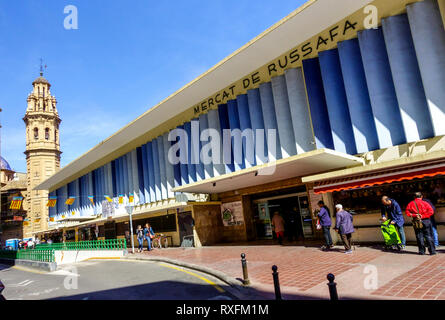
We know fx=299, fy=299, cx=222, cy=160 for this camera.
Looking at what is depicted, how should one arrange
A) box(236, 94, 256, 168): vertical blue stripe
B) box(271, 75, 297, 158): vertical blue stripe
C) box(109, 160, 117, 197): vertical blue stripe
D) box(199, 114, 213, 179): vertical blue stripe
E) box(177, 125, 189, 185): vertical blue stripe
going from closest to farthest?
box(271, 75, 297, 158): vertical blue stripe, box(236, 94, 256, 168): vertical blue stripe, box(199, 114, 213, 179): vertical blue stripe, box(177, 125, 189, 185): vertical blue stripe, box(109, 160, 117, 197): vertical blue stripe

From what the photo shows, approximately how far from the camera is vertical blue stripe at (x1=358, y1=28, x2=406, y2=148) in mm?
11953

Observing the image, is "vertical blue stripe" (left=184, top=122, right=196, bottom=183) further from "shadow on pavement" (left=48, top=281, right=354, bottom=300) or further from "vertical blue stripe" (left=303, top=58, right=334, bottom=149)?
"shadow on pavement" (left=48, top=281, right=354, bottom=300)

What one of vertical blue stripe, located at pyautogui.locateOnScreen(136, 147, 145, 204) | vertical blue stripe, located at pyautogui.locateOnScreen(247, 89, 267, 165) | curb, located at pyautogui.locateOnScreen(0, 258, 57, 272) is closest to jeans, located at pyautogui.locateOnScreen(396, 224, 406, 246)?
vertical blue stripe, located at pyautogui.locateOnScreen(247, 89, 267, 165)

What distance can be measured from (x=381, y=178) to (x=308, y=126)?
5.41 meters

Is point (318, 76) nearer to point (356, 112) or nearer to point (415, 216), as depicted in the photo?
point (356, 112)

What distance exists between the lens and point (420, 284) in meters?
5.86

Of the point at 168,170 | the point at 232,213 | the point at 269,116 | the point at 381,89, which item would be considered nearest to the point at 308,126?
the point at 269,116

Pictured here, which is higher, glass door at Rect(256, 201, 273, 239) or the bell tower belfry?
the bell tower belfry

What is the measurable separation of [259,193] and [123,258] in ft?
27.9

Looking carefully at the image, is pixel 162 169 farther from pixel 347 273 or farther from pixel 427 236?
pixel 427 236

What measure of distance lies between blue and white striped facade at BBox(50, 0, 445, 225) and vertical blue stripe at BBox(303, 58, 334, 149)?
0.15 ft

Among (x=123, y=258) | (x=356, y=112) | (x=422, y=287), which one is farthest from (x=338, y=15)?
(x=123, y=258)

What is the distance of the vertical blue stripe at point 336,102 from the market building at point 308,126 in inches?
1.8

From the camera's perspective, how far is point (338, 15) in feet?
42.1
